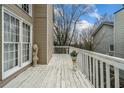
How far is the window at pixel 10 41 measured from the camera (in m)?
3.99

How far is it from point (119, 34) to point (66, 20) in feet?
28.9

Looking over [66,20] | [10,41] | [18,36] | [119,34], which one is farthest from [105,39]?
[10,41]

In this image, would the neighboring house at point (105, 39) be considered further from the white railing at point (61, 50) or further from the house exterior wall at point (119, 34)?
the white railing at point (61, 50)

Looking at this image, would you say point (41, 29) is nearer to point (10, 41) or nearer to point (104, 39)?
point (10, 41)

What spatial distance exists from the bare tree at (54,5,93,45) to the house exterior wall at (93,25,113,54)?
377 centimetres

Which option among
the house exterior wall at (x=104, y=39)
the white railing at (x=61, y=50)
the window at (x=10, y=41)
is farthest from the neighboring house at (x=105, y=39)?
the window at (x=10, y=41)

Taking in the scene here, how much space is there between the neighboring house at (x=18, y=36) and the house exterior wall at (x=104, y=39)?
8217mm

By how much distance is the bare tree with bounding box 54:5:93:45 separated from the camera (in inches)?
693

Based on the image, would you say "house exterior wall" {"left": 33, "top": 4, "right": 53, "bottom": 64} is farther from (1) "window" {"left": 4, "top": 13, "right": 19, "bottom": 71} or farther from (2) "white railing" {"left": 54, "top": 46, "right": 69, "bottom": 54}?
(2) "white railing" {"left": 54, "top": 46, "right": 69, "bottom": 54}

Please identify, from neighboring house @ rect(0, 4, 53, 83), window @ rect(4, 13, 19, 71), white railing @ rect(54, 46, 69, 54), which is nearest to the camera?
neighboring house @ rect(0, 4, 53, 83)

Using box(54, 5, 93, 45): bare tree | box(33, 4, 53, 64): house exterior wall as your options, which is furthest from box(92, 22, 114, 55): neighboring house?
box(33, 4, 53, 64): house exterior wall

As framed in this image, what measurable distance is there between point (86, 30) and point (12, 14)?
13174mm
